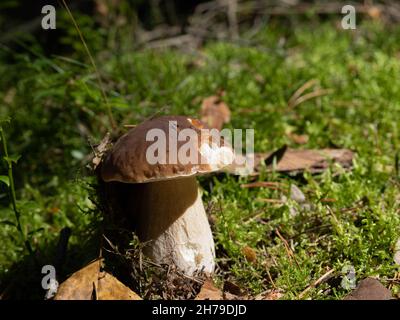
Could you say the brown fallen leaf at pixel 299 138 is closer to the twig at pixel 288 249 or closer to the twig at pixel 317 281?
the twig at pixel 288 249

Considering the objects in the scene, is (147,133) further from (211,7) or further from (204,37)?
(211,7)

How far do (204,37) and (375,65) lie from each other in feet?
5.17

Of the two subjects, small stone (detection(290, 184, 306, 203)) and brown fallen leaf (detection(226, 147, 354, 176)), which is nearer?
small stone (detection(290, 184, 306, 203))

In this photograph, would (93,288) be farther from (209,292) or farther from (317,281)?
(317,281)

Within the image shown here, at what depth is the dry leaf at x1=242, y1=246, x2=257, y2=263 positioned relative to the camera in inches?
83.6

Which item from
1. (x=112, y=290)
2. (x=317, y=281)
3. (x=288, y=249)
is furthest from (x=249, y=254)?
(x=112, y=290)

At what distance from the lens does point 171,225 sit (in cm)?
195

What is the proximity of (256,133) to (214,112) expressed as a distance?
359 mm

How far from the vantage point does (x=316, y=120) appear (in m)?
3.26

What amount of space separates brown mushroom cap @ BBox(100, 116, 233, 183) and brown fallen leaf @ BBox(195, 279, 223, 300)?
0.47 m

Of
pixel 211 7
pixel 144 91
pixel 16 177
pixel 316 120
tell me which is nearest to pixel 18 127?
pixel 16 177

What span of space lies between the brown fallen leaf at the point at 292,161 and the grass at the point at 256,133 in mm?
57

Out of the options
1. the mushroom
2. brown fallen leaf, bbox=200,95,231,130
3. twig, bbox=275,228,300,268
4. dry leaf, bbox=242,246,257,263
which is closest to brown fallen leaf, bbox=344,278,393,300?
twig, bbox=275,228,300,268
